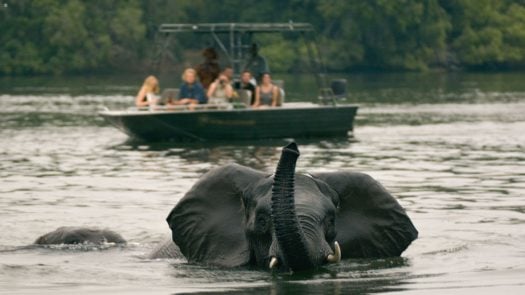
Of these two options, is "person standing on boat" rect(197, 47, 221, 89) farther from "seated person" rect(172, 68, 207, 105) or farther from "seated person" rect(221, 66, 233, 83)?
"seated person" rect(172, 68, 207, 105)

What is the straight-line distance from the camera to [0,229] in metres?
15.3

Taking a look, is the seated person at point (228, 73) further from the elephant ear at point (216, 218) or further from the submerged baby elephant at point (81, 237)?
the elephant ear at point (216, 218)

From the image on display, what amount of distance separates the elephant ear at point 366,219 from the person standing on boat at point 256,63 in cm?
1792

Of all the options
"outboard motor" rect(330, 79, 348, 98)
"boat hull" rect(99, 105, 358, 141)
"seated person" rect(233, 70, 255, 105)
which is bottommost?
"boat hull" rect(99, 105, 358, 141)

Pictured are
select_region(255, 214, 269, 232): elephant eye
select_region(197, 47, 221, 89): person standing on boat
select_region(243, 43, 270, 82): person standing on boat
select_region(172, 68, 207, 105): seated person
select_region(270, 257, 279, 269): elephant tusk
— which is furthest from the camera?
select_region(243, 43, 270, 82): person standing on boat

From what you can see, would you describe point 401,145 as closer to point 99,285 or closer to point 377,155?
point 377,155

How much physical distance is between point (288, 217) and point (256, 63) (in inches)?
816

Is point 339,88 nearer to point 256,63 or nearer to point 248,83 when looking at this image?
point 256,63

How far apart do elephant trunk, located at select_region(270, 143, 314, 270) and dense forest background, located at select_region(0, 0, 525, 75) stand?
7016 centimetres

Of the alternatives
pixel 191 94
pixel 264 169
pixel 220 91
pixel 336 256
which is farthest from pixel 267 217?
pixel 191 94

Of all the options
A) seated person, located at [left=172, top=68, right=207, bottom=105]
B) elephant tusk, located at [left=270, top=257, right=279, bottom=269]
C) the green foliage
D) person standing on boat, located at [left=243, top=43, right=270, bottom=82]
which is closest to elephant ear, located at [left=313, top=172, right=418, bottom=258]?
elephant tusk, located at [left=270, top=257, right=279, bottom=269]

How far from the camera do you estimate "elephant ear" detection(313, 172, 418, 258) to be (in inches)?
425

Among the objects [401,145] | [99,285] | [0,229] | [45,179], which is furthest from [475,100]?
[99,285]

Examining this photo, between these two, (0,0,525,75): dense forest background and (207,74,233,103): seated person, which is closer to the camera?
(207,74,233,103): seated person
